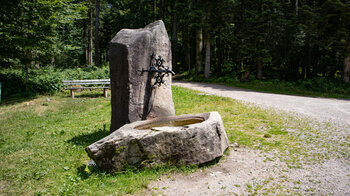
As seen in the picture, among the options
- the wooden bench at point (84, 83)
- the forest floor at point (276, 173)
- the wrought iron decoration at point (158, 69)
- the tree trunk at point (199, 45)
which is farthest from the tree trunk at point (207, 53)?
the wrought iron decoration at point (158, 69)

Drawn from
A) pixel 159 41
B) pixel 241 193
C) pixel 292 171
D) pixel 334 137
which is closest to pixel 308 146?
pixel 334 137

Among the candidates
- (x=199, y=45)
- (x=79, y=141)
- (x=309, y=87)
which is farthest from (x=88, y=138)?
(x=199, y=45)

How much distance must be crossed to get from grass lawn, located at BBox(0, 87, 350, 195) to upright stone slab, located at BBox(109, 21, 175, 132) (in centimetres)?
132

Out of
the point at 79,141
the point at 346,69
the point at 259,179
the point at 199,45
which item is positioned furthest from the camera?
the point at 199,45

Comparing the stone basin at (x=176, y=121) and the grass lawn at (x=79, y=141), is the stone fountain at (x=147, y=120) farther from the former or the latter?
the grass lawn at (x=79, y=141)

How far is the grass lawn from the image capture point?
12.6 ft

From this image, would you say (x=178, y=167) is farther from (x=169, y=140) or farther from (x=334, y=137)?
(x=334, y=137)

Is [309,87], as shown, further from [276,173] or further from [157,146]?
[157,146]

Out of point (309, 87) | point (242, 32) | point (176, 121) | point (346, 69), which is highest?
point (242, 32)

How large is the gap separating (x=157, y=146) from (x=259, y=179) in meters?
1.82

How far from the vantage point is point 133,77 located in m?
5.20

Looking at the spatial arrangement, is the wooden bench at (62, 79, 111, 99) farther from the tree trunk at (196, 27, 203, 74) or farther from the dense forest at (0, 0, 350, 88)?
the tree trunk at (196, 27, 203, 74)

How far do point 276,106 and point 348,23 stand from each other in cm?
1079

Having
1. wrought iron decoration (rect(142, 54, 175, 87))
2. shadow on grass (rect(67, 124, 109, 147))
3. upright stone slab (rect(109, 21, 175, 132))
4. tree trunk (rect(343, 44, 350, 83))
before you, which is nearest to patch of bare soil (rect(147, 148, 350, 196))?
upright stone slab (rect(109, 21, 175, 132))
